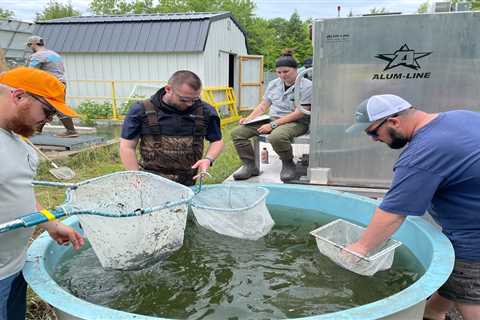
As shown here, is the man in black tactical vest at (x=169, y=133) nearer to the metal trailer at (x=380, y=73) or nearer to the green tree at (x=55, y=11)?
the metal trailer at (x=380, y=73)

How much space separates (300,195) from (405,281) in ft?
4.23

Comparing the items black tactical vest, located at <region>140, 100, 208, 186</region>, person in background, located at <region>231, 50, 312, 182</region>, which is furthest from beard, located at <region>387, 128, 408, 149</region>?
person in background, located at <region>231, 50, 312, 182</region>

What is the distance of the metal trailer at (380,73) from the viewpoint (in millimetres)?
3758

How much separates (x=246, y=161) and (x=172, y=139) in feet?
6.43

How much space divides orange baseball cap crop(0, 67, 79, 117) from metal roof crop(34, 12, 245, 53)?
10.4 m

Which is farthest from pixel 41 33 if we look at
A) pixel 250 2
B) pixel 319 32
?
pixel 250 2

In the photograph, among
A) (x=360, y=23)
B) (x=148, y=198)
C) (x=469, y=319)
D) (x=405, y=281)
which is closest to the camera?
(x=469, y=319)

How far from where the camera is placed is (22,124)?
1695mm

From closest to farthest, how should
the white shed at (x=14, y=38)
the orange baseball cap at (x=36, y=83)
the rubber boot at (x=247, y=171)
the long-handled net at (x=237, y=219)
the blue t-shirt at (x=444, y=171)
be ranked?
the orange baseball cap at (x=36, y=83), the blue t-shirt at (x=444, y=171), the long-handled net at (x=237, y=219), the rubber boot at (x=247, y=171), the white shed at (x=14, y=38)

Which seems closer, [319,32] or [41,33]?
[319,32]


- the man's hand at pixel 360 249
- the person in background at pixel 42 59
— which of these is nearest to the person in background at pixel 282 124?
the man's hand at pixel 360 249

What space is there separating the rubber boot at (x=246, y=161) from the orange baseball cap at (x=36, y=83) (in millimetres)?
3371

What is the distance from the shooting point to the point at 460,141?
6.41 feet

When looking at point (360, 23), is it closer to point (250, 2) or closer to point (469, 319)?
point (469, 319)
